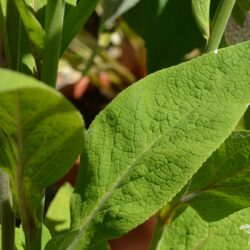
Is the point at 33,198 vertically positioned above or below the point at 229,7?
below

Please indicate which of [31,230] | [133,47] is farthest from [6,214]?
[133,47]

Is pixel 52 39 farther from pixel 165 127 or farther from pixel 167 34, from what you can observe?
pixel 167 34

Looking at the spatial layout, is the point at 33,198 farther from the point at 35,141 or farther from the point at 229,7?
the point at 229,7

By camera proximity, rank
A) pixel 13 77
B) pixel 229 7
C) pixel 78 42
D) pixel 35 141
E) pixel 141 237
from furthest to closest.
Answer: pixel 78 42
pixel 141 237
pixel 229 7
pixel 35 141
pixel 13 77


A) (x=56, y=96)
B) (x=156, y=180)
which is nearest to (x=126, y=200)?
(x=156, y=180)

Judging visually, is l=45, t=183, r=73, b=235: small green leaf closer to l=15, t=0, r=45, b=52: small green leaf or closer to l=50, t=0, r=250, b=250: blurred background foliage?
l=50, t=0, r=250, b=250: blurred background foliage

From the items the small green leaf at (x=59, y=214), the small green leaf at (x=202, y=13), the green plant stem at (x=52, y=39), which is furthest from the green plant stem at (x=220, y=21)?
the small green leaf at (x=59, y=214)

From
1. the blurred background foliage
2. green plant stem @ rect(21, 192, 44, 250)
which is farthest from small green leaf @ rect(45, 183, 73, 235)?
green plant stem @ rect(21, 192, 44, 250)
